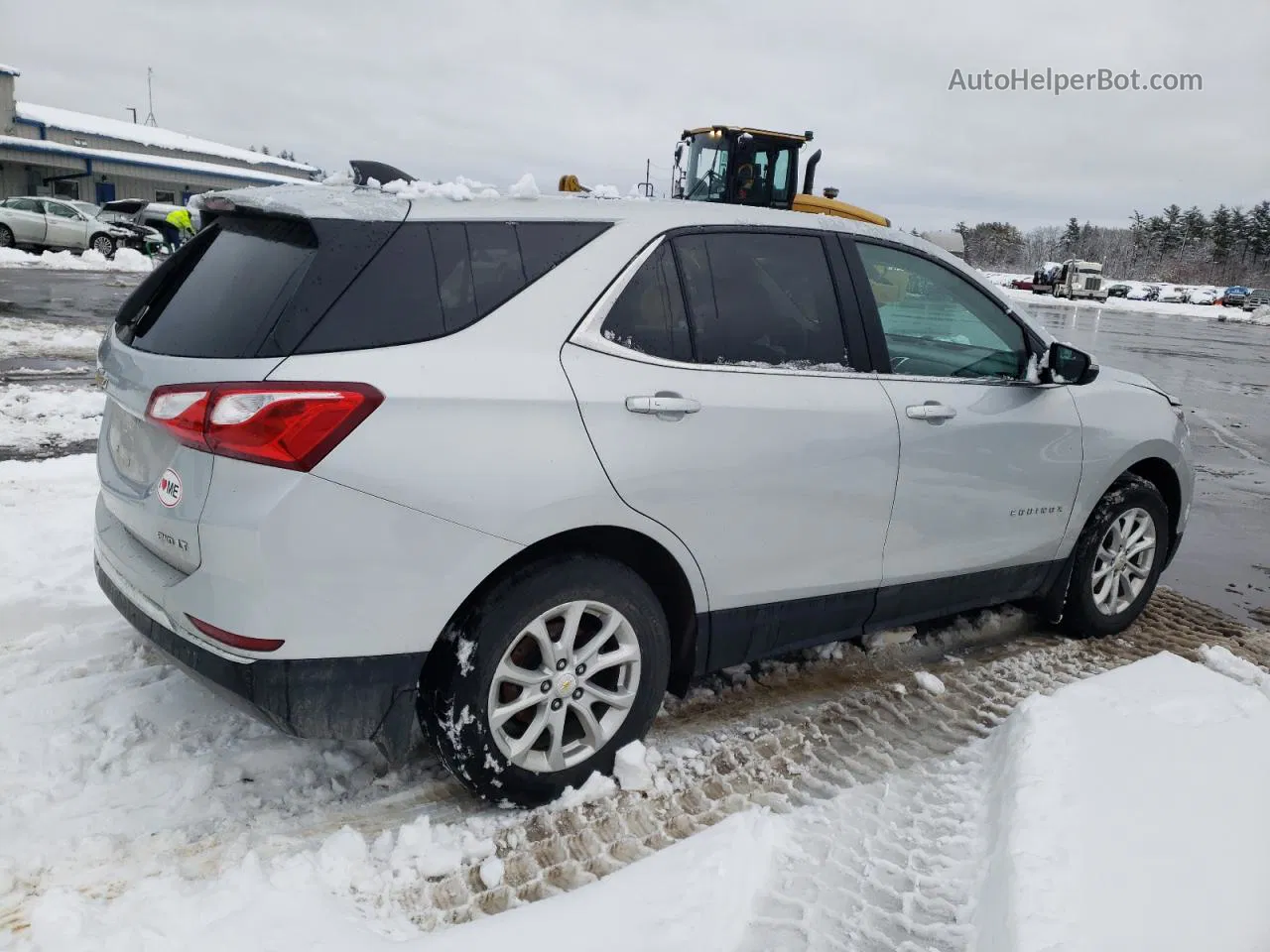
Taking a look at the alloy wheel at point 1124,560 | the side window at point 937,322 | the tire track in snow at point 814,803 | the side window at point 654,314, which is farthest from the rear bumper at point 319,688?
the alloy wheel at point 1124,560

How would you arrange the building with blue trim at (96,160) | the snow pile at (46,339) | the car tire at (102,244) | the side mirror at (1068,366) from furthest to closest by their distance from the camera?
the building with blue trim at (96,160)
the car tire at (102,244)
the snow pile at (46,339)
the side mirror at (1068,366)

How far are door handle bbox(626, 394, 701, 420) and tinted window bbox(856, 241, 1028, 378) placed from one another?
107 cm

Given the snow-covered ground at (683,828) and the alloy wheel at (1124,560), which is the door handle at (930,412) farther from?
the alloy wheel at (1124,560)

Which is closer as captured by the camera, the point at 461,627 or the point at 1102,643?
the point at 461,627

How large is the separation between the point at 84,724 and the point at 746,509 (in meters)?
2.26

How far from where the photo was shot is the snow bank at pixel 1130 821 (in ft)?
7.34

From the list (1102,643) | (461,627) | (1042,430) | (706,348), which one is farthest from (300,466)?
(1102,643)

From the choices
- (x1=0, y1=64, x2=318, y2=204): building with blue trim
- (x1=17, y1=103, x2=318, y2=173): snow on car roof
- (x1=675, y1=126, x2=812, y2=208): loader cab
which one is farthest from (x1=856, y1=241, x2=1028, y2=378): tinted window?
(x1=17, y1=103, x2=318, y2=173): snow on car roof

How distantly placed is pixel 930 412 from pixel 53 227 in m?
28.5

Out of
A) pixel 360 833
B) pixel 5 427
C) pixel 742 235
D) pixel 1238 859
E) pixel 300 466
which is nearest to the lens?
pixel 300 466

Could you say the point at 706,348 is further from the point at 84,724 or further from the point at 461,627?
the point at 84,724

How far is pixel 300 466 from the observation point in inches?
90.4

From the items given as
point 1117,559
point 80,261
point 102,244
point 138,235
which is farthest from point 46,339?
point 138,235

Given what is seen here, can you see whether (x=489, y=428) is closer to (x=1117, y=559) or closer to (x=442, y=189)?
(x=442, y=189)
